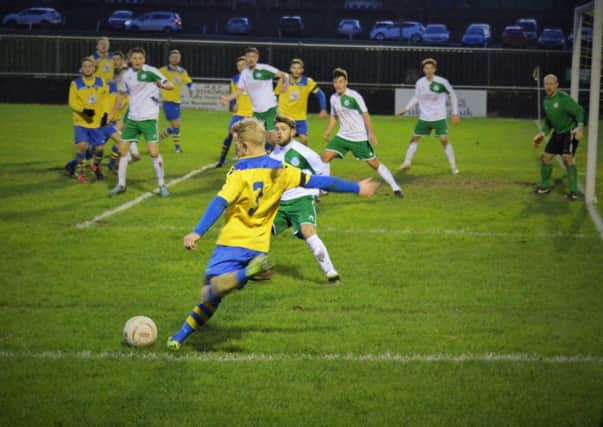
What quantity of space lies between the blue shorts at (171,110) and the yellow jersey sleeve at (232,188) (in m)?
17.1

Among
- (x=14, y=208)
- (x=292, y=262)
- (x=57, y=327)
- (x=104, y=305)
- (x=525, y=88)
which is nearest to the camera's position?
(x=57, y=327)

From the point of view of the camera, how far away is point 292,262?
11414mm

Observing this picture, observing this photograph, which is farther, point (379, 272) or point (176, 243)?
point (176, 243)

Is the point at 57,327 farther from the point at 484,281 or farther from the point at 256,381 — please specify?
the point at 484,281

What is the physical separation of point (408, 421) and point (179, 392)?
169cm

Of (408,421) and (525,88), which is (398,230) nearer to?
(408,421)

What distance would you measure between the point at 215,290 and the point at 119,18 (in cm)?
5614

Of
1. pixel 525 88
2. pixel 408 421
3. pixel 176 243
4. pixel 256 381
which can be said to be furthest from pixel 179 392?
pixel 525 88

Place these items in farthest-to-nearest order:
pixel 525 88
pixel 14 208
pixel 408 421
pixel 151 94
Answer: pixel 525 88, pixel 151 94, pixel 14 208, pixel 408 421

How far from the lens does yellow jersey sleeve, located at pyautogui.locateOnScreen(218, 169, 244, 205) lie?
737 cm

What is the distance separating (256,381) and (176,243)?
5.69 meters

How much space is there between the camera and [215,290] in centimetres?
743

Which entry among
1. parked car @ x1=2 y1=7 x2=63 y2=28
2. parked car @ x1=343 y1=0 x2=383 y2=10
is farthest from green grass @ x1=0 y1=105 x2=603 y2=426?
parked car @ x1=343 y1=0 x2=383 y2=10

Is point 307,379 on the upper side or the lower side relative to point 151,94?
lower
